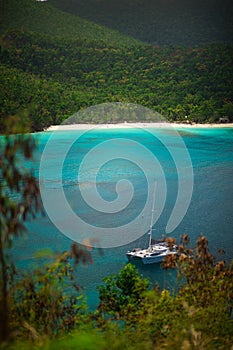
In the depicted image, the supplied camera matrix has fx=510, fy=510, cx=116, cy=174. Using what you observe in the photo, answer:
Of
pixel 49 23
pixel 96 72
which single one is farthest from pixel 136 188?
pixel 49 23

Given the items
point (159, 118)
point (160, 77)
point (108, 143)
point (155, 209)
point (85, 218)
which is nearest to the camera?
point (85, 218)

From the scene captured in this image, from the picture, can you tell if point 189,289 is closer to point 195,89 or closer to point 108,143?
point 108,143

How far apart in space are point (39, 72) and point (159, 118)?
14638mm

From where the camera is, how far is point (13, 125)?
2246mm

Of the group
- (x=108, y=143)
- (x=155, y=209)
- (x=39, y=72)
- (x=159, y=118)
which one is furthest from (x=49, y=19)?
(x=155, y=209)

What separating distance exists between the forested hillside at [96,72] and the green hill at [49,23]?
122mm

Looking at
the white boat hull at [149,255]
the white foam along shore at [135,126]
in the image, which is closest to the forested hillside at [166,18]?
the white foam along shore at [135,126]

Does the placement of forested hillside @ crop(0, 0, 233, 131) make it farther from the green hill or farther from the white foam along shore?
the white foam along shore

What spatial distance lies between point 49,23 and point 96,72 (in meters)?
14.5

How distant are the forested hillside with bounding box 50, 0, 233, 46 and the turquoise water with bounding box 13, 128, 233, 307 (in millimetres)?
41230

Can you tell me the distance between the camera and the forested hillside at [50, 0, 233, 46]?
246 ft

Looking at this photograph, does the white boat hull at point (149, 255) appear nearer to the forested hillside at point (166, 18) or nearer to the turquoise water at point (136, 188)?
the turquoise water at point (136, 188)

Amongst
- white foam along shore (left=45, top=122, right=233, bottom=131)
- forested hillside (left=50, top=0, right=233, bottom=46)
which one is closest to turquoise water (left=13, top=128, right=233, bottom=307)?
white foam along shore (left=45, top=122, right=233, bottom=131)

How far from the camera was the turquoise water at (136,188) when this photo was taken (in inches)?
436
